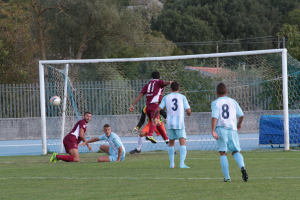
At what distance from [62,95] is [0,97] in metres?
5.63

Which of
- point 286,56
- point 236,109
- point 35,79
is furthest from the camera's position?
point 35,79

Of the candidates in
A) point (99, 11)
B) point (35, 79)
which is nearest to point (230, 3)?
point (99, 11)

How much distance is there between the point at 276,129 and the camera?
1310 centimetres

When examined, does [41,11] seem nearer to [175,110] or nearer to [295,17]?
[175,110]

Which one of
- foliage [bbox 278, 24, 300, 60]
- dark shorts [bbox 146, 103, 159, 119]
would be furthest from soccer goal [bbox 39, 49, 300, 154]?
foliage [bbox 278, 24, 300, 60]

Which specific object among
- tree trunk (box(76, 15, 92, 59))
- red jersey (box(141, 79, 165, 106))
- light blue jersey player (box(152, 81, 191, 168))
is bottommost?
light blue jersey player (box(152, 81, 191, 168))

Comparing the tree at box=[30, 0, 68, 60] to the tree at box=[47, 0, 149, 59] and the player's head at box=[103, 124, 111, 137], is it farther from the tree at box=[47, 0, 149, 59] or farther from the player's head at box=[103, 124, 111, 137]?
the player's head at box=[103, 124, 111, 137]

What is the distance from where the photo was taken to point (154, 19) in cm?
5806

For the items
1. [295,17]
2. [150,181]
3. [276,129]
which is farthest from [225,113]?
[295,17]

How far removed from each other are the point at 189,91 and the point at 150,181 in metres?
9.97

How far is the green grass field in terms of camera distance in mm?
5328

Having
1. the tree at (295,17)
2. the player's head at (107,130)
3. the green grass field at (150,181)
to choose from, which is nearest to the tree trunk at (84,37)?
the player's head at (107,130)

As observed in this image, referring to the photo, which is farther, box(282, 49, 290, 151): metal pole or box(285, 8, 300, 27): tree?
box(285, 8, 300, 27): tree

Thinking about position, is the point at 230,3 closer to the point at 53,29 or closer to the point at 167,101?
the point at 53,29
